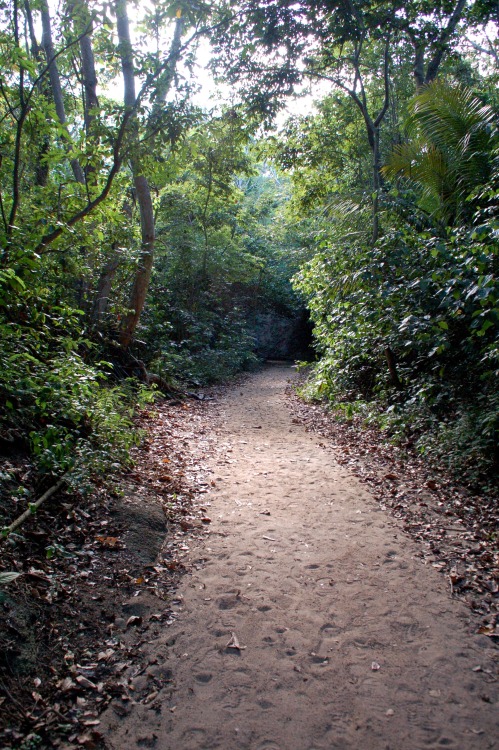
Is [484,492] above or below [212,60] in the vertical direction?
below

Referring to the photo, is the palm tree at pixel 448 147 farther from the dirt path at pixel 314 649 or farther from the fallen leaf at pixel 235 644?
the fallen leaf at pixel 235 644

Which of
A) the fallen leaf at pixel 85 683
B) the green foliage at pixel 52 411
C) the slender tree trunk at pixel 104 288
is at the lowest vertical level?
the fallen leaf at pixel 85 683

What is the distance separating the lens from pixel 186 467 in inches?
256

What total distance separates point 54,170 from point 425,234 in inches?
228

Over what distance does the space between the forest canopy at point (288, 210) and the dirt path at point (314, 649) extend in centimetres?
175

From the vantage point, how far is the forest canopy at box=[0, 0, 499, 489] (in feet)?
17.0

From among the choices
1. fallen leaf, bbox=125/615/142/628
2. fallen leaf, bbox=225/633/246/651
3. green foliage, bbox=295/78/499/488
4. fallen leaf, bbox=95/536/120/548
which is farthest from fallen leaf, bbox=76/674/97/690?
green foliage, bbox=295/78/499/488

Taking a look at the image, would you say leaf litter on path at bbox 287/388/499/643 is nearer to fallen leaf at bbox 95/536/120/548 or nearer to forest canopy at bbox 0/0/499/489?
forest canopy at bbox 0/0/499/489

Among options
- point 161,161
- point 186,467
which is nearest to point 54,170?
point 161,161

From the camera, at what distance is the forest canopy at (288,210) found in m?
5.18

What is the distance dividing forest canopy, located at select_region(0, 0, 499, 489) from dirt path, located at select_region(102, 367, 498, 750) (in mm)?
1748

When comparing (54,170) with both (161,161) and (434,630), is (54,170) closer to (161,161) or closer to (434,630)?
(161,161)

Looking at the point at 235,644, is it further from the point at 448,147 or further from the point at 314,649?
the point at 448,147

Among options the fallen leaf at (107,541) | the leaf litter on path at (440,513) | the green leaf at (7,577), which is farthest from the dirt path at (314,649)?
the green leaf at (7,577)
